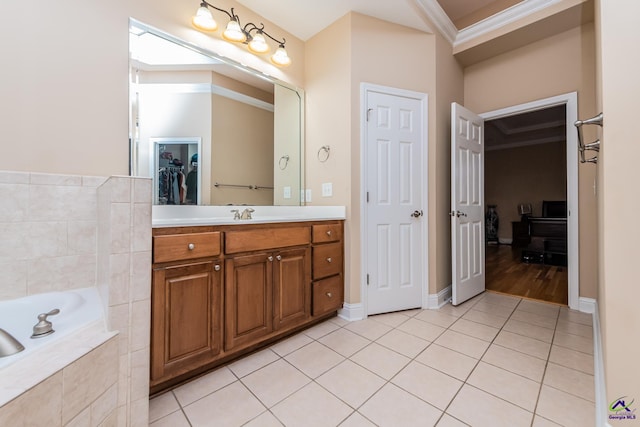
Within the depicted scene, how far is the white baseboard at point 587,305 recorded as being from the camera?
2.21 meters

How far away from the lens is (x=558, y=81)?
2412 mm

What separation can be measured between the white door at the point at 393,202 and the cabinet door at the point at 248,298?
3.01ft

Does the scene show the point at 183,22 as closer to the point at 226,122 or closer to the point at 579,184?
the point at 226,122

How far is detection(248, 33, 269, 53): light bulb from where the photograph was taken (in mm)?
2015

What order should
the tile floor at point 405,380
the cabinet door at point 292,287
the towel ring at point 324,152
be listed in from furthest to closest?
the towel ring at point 324,152 → the cabinet door at point 292,287 → the tile floor at point 405,380

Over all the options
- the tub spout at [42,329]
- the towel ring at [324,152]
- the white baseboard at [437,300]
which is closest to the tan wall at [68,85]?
the tub spout at [42,329]

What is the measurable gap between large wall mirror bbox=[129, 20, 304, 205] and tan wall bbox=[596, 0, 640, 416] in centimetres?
196

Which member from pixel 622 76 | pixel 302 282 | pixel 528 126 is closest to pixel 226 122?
pixel 302 282

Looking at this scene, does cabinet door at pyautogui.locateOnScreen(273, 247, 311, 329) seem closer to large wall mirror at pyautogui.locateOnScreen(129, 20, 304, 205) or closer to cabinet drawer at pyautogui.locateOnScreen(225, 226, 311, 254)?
cabinet drawer at pyautogui.locateOnScreen(225, 226, 311, 254)

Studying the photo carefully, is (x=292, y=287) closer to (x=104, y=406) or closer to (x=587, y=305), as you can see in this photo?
(x=104, y=406)

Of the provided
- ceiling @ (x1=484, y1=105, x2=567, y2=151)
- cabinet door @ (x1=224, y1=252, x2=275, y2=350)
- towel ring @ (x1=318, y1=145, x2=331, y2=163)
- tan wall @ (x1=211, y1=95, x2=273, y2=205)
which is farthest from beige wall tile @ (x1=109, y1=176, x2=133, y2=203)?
ceiling @ (x1=484, y1=105, x2=567, y2=151)

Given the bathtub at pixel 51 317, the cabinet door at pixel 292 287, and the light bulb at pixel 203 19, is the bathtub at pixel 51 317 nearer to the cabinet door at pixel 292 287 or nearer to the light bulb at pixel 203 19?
the cabinet door at pixel 292 287

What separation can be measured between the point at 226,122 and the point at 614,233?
221 cm

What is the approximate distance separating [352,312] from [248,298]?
948 millimetres
